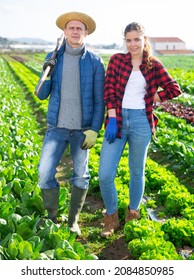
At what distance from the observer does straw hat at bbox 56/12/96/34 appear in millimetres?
4148

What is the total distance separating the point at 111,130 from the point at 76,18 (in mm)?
1118

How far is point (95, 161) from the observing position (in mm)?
7188

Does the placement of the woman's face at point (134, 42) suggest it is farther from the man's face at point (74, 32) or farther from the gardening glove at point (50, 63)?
the gardening glove at point (50, 63)

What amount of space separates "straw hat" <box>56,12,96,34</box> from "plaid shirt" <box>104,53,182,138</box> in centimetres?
38

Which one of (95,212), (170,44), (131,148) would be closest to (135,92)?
(131,148)

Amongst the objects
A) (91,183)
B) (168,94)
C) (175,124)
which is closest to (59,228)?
(168,94)

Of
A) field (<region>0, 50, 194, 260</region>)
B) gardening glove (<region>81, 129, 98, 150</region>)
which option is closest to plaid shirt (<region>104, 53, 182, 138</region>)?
gardening glove (<region>81, 129, 98, 150</region>)

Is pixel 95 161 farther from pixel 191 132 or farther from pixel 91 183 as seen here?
pixel 191 132

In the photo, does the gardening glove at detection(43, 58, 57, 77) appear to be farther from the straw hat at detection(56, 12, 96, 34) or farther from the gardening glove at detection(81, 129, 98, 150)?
the gardening glove at detection(81, 129, 98, 150)

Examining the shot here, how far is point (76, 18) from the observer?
4145 millimetres

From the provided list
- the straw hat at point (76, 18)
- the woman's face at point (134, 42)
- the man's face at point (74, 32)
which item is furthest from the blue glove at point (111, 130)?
the straw hat at point (76, 18)

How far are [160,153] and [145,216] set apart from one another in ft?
12.3

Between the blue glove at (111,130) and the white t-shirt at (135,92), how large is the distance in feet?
0.62

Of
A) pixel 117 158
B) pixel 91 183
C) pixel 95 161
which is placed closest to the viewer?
pixel 117 158
